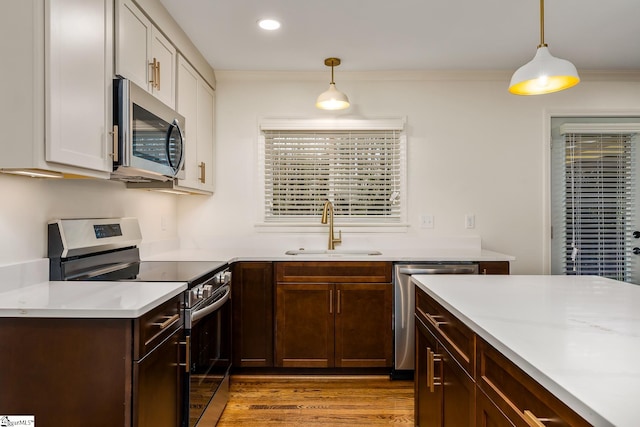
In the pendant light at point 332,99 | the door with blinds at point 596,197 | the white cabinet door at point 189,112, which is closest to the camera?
the white cabinet door at point 189,112

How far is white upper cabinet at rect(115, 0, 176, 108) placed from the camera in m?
A: 1.86

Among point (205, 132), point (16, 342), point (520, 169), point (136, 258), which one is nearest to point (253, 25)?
point (205, 132)

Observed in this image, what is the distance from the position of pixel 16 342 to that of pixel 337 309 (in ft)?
6.22

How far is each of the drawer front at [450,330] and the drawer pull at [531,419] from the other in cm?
34

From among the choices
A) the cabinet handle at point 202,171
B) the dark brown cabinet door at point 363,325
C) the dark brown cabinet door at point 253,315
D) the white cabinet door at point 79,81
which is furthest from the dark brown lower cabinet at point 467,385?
the cabinet handle at point 202,171

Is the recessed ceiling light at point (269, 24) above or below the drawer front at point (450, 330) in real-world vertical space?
above

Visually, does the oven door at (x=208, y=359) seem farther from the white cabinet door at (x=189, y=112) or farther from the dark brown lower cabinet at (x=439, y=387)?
the dark brown lower cabinet at (x=439, y=387)

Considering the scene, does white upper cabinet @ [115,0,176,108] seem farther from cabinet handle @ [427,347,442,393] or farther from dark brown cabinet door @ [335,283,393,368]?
cabinet handle @ [427,347,442,393]

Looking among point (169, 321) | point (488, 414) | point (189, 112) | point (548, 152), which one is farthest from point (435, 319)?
point (548, 152)

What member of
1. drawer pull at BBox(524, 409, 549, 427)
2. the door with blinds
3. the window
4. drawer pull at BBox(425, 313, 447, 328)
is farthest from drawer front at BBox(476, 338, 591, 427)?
the door with blinds

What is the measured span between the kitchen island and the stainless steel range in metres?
1.04

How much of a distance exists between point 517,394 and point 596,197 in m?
3.13

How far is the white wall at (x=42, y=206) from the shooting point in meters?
1.65

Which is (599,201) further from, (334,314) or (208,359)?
(208,359)
